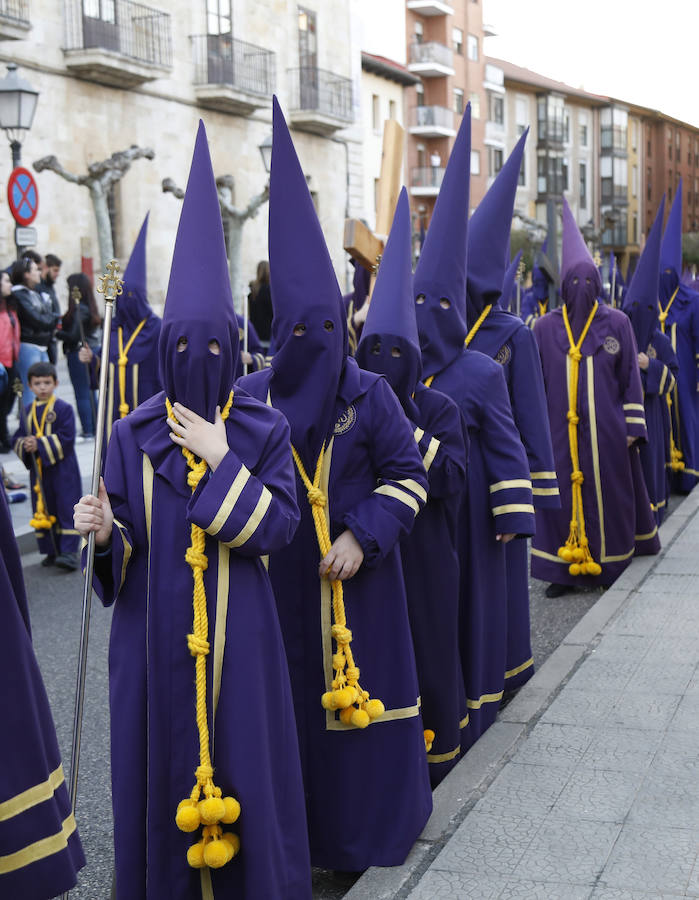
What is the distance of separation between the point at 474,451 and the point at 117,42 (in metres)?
23.7

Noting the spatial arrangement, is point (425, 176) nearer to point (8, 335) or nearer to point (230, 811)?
point (8, 335)

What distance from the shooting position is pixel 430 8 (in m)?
55.2

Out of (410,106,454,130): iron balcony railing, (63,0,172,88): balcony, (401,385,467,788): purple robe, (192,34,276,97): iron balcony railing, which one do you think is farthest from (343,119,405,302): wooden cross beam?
(410,106,454,130): iron balcony railing

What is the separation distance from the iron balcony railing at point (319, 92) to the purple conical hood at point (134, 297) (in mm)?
25372

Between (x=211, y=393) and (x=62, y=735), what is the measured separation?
2.58m

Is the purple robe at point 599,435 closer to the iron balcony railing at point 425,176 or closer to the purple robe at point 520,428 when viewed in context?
the purple robe at point 520,428

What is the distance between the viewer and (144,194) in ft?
90.7

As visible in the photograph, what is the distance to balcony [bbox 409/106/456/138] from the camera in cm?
5357

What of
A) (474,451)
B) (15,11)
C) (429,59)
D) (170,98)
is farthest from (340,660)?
(429,59)

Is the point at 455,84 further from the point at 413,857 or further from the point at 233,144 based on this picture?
the point at 413,857

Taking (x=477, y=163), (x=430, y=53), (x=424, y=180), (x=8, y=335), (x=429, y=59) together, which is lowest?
(x=8, y=335)

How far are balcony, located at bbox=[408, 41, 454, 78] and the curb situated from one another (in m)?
50.5

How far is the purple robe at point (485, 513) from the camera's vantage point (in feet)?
16.0

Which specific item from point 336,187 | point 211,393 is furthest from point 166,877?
point 336,187
